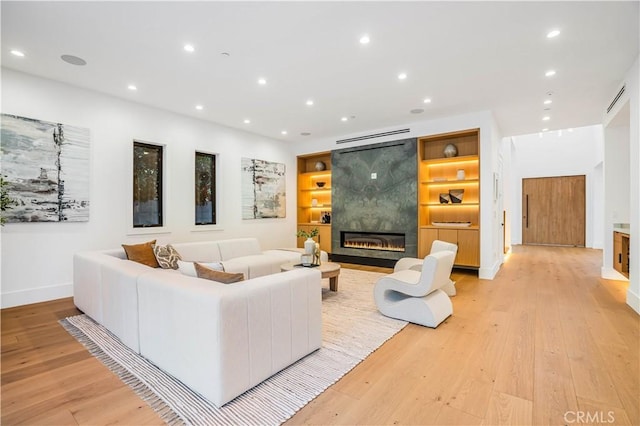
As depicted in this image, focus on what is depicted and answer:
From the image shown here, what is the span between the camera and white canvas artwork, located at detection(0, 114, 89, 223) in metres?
3.82

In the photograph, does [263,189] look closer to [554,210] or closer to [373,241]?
[373,241]

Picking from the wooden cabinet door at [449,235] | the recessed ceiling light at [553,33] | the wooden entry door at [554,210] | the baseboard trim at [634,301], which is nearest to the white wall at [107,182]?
the wooden cabinet door at [449,235]

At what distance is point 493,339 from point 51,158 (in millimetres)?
5802

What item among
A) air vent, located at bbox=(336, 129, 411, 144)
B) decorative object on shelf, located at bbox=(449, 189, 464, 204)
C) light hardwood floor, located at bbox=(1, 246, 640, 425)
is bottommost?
light hardwood floor, located at bbox=(1, 246, 640, 425)

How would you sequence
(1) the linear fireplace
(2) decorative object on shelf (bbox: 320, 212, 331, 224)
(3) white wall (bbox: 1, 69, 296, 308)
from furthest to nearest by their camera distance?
(2) decorative object on shelf (bbox: 320, 212, 331, 224) < (1) the linear fireplace < (3) white wall (bbox: 1, 69, 296, 308)

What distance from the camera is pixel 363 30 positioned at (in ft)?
9.78

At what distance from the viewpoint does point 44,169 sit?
4074 millimetres

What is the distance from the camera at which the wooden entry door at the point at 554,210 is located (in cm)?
989

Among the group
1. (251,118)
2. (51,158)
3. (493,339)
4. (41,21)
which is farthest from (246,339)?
(251,118)

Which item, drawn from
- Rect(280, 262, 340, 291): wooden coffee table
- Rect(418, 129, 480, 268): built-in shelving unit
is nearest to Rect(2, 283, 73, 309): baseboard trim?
Rect(280, 262, 340, 291): wooden coffee table

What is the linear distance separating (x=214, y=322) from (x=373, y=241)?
217 inches

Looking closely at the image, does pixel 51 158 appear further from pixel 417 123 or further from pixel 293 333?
pixel 417 123

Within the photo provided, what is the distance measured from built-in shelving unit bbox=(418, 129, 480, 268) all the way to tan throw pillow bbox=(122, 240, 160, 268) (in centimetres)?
478

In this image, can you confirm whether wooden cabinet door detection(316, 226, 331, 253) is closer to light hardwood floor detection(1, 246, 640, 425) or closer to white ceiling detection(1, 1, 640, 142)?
white ceiling detection(1, 1, 640, 142)
